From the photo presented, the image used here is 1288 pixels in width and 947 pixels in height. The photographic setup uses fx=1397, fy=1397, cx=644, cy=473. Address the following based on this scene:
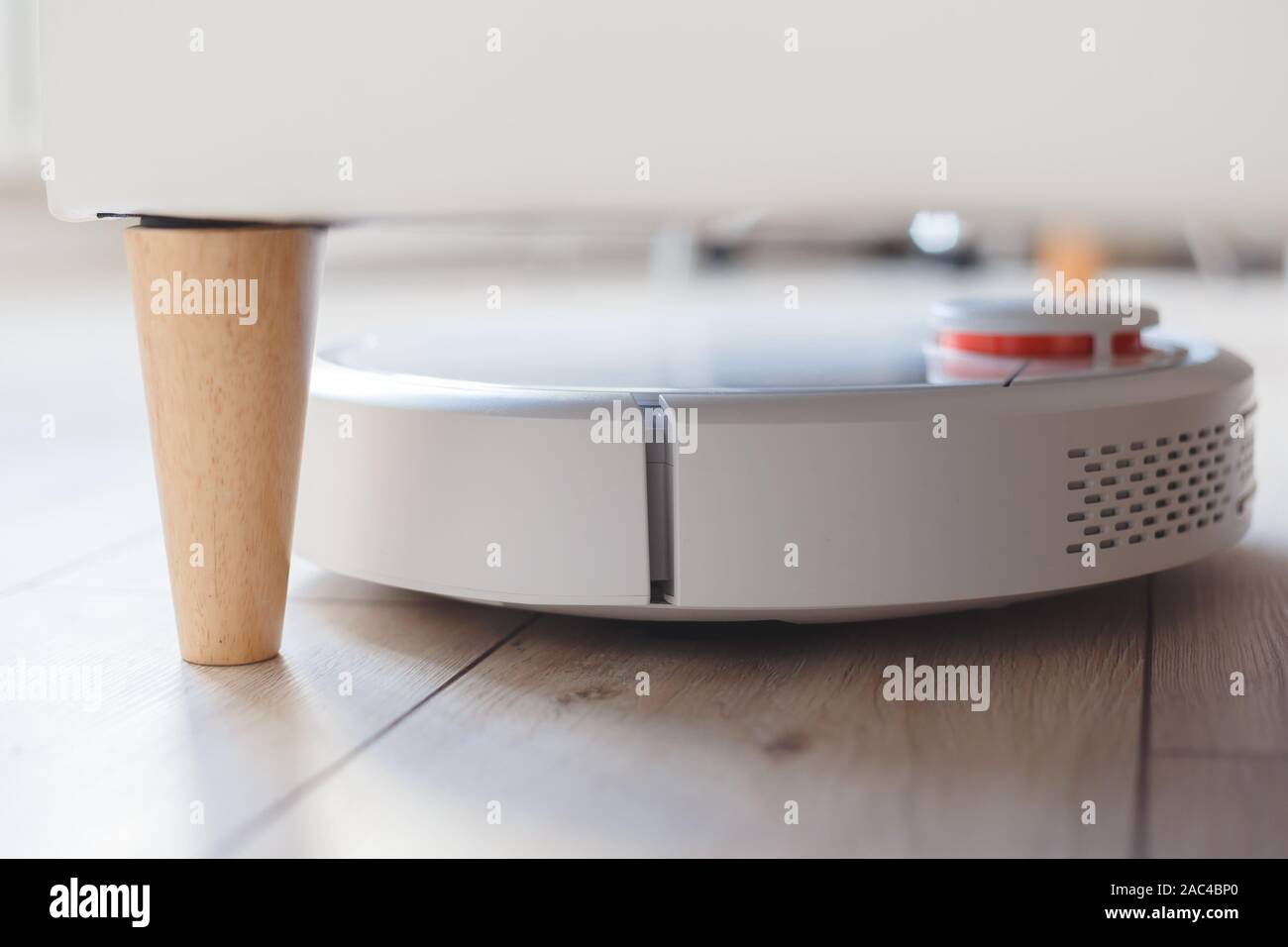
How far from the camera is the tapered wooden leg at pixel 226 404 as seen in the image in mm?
882

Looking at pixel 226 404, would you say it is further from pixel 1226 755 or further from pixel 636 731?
pixel 1226 755

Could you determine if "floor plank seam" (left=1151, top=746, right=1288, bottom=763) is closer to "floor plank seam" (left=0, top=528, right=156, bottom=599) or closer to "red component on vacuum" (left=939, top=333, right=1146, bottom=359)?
"red component on vacuum" (left=939, top=333, right=1146, bottom=359)

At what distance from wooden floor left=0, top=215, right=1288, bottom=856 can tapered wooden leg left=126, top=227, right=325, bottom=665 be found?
52 mm

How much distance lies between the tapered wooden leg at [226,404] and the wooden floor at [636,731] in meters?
0.05

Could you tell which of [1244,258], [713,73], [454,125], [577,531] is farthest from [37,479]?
[1244,258]

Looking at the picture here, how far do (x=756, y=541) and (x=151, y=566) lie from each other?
0.63 m

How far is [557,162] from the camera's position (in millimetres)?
734

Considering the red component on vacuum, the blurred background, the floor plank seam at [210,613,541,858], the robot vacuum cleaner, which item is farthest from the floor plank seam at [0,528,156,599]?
the red component on vacuum

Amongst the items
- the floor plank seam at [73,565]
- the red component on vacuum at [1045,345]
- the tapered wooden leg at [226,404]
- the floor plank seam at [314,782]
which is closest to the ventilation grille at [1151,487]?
the red component on vacuum at [1045,345]

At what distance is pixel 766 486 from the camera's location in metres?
0.91

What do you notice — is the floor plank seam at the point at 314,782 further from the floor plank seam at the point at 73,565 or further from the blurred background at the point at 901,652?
the floor plank seam at the point at 73,565

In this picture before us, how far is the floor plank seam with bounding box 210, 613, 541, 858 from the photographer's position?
2.23 ft

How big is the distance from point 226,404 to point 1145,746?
60cm

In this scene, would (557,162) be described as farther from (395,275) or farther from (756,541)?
(395,275)
